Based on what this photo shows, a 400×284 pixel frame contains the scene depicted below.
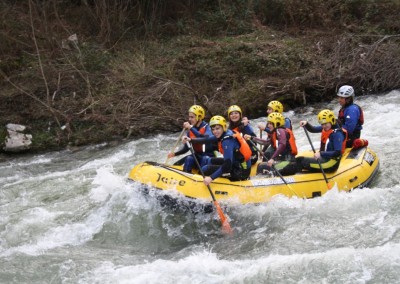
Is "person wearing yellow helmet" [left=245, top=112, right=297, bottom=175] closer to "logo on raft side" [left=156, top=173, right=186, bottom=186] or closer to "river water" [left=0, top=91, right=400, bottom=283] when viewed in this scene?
"river water" [left=0, top=91, right=400, bottom=283]

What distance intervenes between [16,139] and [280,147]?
751 cm

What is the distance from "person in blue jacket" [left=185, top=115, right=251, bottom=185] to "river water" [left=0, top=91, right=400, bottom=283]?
22.6 inches

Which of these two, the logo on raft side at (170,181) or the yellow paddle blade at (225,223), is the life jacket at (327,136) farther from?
the logo on raft side at (170,181)

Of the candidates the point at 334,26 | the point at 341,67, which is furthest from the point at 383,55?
the point at 334,26

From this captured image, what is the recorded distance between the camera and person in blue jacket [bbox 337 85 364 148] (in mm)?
9070

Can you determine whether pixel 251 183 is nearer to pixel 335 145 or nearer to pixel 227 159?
pixel 227 159

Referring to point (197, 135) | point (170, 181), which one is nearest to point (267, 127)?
point (197, 135)

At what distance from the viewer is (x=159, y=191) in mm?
8094

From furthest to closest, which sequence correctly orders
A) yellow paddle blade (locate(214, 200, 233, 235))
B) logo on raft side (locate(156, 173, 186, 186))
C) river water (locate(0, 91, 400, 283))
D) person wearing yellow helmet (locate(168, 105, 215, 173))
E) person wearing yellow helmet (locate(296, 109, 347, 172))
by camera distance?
1. person wearing yellow helmet (locate(168, 105, 215, 173))
2. person wearing yellow helmet (locate(296, 109, 347, 172))
3. logo on raft side (locate(156, 173, 186, 186))
4. yellow paddle blade (locate(214, 200, 233, 235))
5. river water (locate(0, 91, 400, 283))

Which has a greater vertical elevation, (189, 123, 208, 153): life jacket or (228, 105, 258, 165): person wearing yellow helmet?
(228, 105, 258, 165): person wearing yellow helmet

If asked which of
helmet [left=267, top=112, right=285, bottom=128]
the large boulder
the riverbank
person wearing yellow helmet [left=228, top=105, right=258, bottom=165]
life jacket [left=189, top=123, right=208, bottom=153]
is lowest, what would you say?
the large boulder

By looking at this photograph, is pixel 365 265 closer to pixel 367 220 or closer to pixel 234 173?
pixel 367 220

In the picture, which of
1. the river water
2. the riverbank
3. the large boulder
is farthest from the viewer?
the riverbank

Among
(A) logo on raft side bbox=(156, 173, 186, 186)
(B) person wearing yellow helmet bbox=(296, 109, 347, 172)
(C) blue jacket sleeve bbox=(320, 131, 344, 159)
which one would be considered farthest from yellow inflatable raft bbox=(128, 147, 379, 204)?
(C) blue jacket sleeve bbox=(320, 131, 344, 159)
